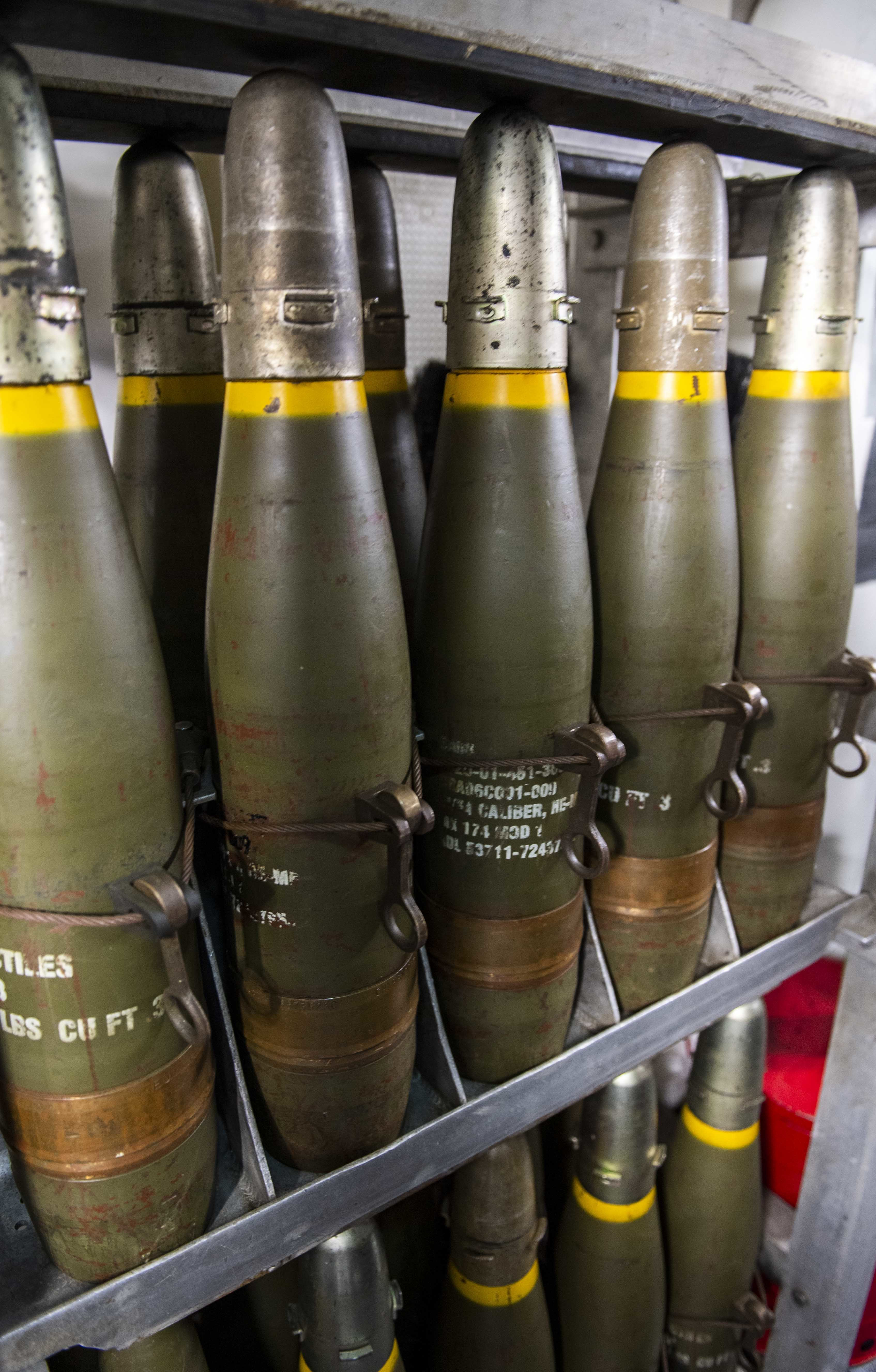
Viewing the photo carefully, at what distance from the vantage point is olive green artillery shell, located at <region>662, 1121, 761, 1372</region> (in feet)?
4.57

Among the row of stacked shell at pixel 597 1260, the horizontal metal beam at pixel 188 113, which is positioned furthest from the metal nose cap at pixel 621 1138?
the horizontal metal beam at pixel 188 113

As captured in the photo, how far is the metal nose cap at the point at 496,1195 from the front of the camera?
44.7 inches

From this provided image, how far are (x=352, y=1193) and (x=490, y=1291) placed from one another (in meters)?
0.45

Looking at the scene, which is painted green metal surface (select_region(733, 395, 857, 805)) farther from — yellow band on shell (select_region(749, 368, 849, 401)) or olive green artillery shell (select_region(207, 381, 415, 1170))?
olive green artillery shell (select_region(207, 381, 415, 1170))

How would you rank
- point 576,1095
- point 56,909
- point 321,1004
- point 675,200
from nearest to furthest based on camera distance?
point 56,909
point 321,1004
point 675,200
point 576,1095

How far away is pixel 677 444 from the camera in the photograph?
96 cm

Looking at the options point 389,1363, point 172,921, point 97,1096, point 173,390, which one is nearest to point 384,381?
point 173,390

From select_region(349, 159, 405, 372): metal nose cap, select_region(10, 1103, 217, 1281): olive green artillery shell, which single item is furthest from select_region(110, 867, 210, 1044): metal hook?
select_region(349, 159, 405, 372): metal nose cap

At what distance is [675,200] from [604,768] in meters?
0.57

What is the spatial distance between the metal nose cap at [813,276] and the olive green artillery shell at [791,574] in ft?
0.16

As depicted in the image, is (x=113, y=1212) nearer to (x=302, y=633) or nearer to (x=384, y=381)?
(x=302, y=633)

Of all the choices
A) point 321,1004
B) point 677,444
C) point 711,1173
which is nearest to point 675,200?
point 677,444

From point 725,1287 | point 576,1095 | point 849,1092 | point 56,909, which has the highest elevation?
point 56,909

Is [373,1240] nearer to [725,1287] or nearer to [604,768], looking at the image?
[604,768]
